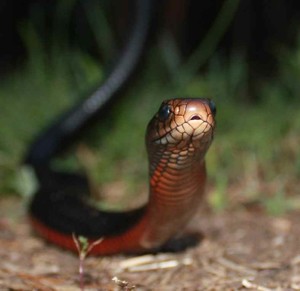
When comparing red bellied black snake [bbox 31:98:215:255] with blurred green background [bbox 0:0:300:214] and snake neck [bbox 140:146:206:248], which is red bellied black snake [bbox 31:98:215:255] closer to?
snake neck [bbox 140:146:206:248]

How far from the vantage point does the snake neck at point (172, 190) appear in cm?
284

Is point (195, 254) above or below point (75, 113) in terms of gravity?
below

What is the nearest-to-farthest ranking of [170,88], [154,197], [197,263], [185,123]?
Result: [185,123] → [154,197] → [197,263] → [170,88]

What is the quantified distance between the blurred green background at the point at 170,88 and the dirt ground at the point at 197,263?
36 centimetres

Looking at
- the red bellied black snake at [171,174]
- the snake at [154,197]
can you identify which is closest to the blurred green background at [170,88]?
the snake at [154,197]

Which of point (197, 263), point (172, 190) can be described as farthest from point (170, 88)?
point (172, 190)

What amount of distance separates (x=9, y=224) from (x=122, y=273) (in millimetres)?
1124

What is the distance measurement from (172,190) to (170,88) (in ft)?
8.18

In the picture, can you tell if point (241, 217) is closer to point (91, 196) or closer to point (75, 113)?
point (91, 196)

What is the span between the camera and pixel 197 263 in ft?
10.6

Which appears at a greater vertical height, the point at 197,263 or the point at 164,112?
the point at 164,112

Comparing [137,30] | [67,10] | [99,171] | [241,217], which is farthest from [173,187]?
[67,10]

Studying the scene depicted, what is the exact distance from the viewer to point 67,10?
5.93 m

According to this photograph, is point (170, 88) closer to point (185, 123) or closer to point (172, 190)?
point (172, 190)
